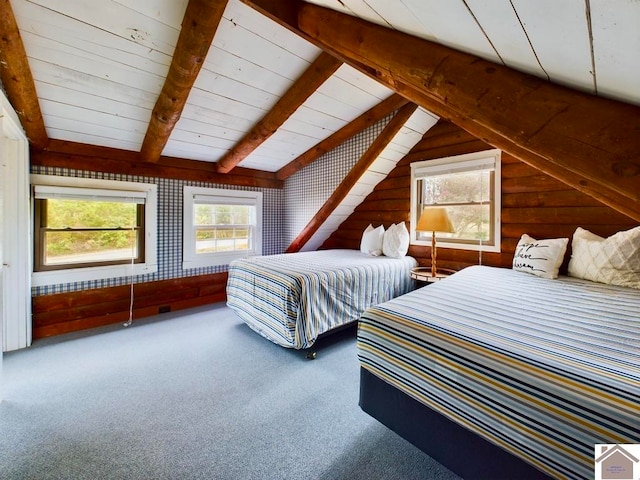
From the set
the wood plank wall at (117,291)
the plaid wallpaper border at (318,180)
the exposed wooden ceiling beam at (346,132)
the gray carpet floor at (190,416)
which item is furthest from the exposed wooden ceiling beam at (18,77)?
the plaid wallpaper border at (318,180)

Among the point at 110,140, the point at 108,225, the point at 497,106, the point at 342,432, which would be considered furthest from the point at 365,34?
the point at 108,225

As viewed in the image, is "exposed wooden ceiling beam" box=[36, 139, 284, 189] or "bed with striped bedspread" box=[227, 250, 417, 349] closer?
"bed with striped bedspread" box=[227, 250, 417, 349]

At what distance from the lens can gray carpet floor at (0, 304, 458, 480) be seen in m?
1.41

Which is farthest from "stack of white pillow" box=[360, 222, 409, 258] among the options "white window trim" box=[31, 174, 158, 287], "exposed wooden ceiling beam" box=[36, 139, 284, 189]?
"white window trim" box=[31, 174, 158, 287]

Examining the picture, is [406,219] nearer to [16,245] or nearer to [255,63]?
[255,63]

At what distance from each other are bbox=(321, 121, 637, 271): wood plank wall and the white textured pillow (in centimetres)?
23

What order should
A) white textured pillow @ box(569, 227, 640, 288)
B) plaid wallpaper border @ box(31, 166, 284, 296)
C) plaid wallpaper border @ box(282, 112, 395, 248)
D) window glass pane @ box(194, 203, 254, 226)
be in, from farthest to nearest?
window glass pane @ box(194, 203, 254, 226), plaid wallpaper border @ box(282, 112, 395, 248), plaid wallpaper border @ box(31, 166, 284, 296), white textured pillow @ box(569, 227, 640, 288)

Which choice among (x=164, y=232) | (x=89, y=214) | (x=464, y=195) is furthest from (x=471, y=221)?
(x=89, y=214)

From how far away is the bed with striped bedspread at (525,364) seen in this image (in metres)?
0.90

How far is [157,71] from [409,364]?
9.05ft

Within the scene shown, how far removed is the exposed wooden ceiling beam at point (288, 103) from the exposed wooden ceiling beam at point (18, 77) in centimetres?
176

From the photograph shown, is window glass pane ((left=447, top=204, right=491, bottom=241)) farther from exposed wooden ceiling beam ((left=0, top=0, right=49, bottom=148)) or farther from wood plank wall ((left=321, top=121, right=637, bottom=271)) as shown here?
exposed wooden ceiling beam ((left=0, top=0, right=49, bottom=148))

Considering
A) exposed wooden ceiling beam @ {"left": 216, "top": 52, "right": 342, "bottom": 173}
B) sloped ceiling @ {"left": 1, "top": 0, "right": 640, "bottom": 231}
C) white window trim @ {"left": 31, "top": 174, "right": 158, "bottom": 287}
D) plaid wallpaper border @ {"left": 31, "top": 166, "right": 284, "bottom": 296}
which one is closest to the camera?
sloped ceiling @ {"left": 1, "top": 0, "right": 640, "bottom": 231}

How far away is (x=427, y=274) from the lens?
3.20m
